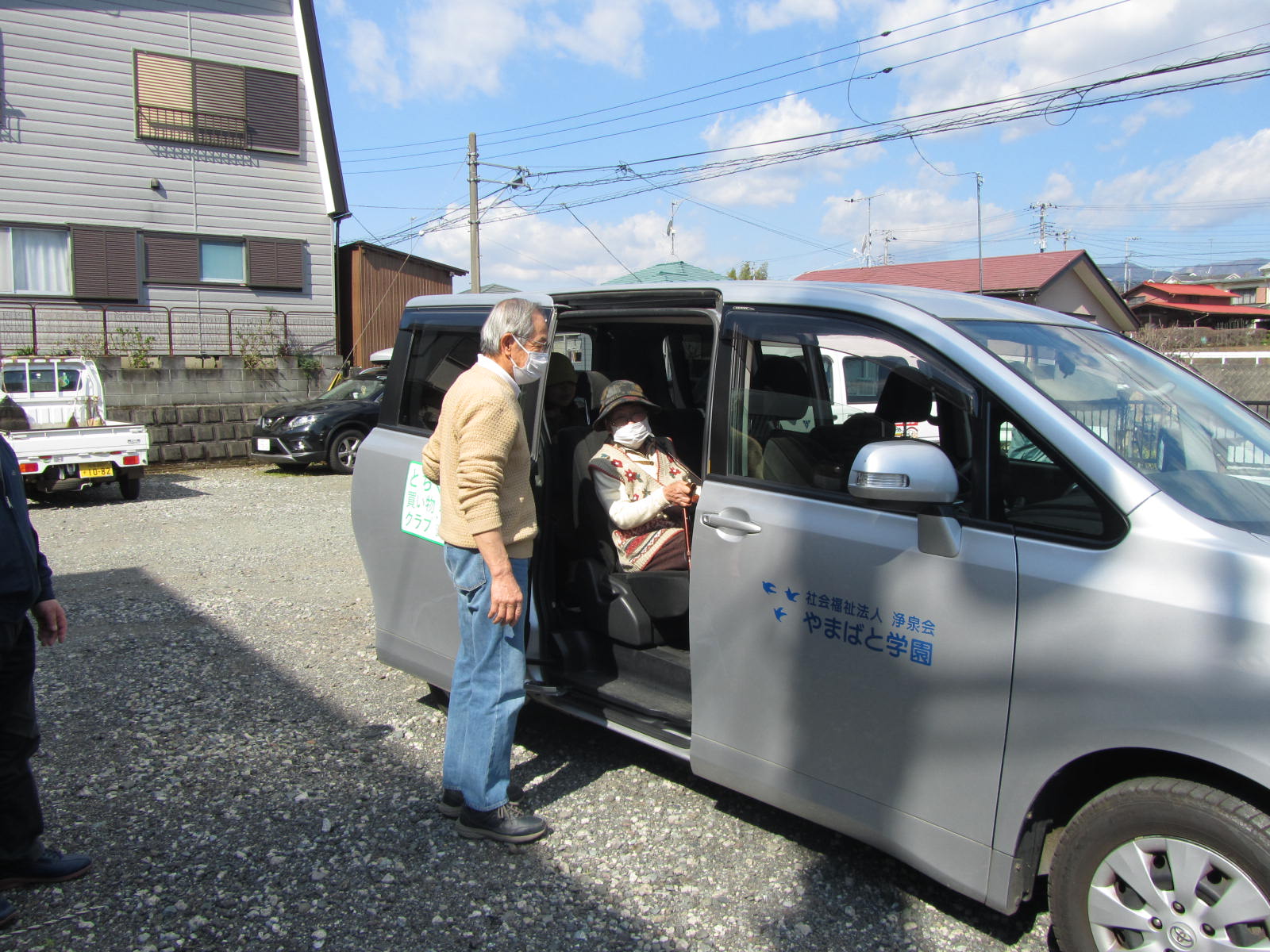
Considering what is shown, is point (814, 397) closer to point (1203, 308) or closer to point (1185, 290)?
point (1203, 308)

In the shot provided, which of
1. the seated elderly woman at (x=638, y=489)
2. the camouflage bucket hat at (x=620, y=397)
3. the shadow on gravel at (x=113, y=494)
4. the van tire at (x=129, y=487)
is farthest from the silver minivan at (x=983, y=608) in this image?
the shadow on gravel at (x=113, y=494)

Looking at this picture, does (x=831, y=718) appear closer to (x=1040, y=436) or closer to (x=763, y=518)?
(x=763, y=518)

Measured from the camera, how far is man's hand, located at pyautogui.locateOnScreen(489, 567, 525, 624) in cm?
316

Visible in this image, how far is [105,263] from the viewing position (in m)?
17.2

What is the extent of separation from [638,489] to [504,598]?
1141mm

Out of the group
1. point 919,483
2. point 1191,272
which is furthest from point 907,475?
point 1191,272

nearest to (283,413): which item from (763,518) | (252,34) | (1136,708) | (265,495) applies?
(265,495)

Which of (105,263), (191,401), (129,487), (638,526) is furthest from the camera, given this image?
(105,263)

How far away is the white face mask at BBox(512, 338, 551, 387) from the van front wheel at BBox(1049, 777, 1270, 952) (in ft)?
7.25

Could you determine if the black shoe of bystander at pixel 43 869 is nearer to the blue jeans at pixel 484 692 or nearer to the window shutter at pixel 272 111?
the blue jeans at pixel 484 692

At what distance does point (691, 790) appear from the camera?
3861mm

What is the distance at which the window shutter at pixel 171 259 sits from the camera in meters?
17.8

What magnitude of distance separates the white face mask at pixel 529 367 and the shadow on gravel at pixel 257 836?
173 cm

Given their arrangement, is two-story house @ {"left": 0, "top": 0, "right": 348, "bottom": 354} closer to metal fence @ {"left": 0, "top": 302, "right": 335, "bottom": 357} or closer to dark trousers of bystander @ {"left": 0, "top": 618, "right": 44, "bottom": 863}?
metal fence @ {"left": 0, "top": 302, "right": 335, "bottom": 357}
